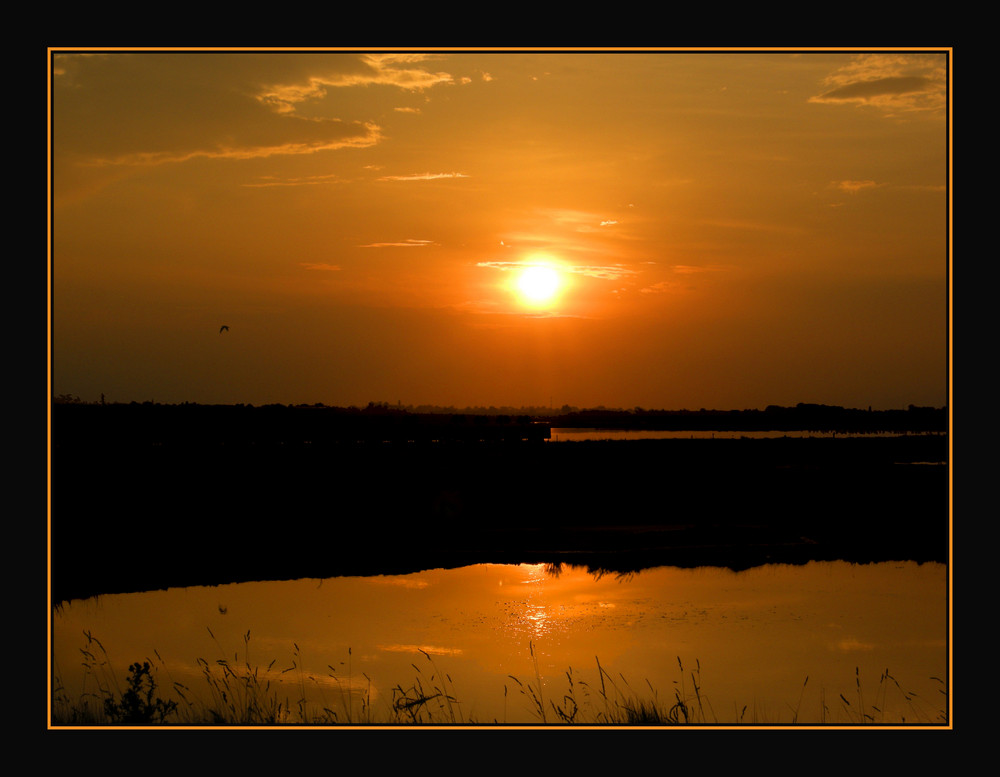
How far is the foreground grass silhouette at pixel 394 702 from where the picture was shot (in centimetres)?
1286

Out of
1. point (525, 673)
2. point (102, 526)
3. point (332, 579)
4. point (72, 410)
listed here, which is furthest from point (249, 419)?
point (525, 673)

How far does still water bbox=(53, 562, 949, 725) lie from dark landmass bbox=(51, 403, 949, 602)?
220 centimetres

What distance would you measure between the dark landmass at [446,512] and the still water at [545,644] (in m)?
2.20

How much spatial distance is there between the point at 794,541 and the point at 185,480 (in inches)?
918

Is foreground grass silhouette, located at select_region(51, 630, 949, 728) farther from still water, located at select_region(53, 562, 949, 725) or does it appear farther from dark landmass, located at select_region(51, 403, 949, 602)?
dark landmass, located at select_region(51, 403, 949, 602)

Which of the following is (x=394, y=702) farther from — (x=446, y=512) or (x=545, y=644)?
(x=446, y=512)

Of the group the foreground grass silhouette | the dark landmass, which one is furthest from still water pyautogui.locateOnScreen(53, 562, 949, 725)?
the dark landmass

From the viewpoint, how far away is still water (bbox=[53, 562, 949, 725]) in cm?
1443

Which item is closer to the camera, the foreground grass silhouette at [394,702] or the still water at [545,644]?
the foreground grass silhouette at [394,702]

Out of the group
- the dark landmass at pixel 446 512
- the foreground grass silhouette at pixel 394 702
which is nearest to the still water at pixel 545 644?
the foreground grass silhouette at pixel 394 702

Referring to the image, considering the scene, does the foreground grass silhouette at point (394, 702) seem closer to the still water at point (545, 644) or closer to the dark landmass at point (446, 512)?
the still water at point (545, 644)

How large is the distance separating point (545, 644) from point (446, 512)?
15237mm

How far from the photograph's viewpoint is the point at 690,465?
50.9 meters

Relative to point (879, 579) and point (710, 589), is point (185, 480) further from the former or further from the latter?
point (879, 579)
